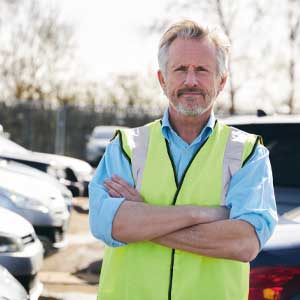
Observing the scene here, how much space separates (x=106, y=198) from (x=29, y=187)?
14.5 feet

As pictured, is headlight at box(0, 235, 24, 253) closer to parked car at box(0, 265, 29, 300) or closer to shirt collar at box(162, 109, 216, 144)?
parked car at box(0, 265, 29, 300)

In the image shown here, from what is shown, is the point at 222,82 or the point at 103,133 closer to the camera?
the point at 222,82

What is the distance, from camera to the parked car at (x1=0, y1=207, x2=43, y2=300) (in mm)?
4855

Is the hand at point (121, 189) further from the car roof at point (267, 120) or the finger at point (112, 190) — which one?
the car roof at point (267, 120)

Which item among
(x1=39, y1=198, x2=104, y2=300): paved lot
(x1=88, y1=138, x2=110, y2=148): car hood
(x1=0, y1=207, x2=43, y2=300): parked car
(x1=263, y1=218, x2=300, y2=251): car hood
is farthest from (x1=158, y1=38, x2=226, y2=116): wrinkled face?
(x1=88, y1=138, x2=110, y2=148): car hood

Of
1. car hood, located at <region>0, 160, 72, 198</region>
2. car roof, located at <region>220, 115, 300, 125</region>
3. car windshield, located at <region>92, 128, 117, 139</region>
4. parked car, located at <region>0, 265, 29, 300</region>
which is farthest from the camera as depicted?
car windshield, located at <region>92, 128, 117, 139</region>

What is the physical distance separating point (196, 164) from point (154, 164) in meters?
0.14

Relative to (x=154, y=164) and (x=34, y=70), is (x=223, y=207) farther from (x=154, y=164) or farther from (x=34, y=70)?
(x=34, y=70)

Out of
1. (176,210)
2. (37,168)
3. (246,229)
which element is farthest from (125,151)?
(37,168)

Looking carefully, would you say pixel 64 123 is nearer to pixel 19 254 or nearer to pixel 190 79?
pixel 19 254

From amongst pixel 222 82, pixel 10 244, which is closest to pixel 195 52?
pixel 222 82

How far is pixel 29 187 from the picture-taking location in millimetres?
6469

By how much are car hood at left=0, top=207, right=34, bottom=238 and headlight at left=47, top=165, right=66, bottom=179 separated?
332 centimetres

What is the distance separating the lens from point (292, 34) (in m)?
23.5
